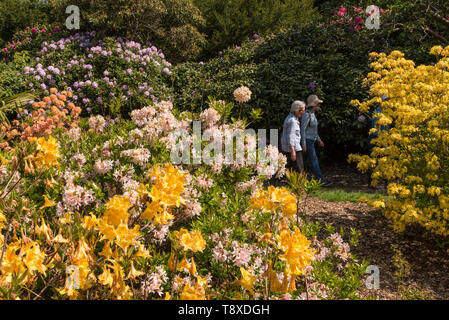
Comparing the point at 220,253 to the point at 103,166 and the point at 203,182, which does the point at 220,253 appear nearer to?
the point at 203,182

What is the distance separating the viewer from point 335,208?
4.66 meters

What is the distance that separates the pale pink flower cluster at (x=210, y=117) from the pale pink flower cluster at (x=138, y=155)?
69 centimetres

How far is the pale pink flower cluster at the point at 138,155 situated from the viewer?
230 centimetres

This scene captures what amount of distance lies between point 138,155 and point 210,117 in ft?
2.56

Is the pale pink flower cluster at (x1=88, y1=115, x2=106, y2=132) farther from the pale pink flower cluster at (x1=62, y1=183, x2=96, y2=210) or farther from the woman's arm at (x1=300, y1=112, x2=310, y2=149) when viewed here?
the woman's arm at (x1=300, y1=112, x2=310, y2=149)

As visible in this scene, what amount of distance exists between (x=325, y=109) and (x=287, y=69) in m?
1.25

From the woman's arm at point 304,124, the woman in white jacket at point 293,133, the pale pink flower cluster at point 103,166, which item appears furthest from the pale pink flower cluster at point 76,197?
the woman's arm at point 304,124

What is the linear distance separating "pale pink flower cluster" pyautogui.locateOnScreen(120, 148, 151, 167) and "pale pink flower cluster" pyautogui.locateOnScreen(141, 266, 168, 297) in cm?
87

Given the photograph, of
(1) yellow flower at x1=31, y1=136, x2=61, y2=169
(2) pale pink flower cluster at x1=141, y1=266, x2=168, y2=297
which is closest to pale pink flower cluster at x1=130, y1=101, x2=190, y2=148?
(1) yellow flower at x1=31, y1=136, x2=61, y2=169

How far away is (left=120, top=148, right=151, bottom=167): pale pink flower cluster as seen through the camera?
2.30 metres

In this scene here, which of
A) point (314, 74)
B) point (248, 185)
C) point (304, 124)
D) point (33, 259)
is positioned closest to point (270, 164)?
point (248, 185)

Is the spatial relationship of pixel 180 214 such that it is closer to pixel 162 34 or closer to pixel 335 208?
pixel 335 208

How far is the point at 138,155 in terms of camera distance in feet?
7.54
